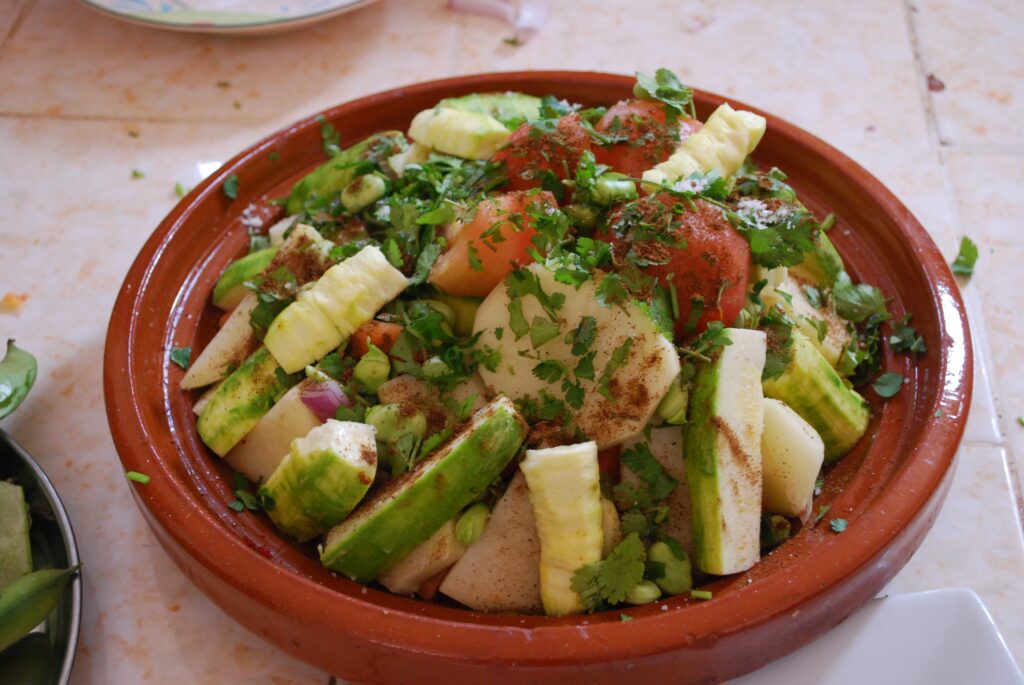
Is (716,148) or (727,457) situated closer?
(727,457)

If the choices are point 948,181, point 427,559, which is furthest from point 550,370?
point 948,181

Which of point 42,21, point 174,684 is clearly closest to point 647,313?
point 174,684

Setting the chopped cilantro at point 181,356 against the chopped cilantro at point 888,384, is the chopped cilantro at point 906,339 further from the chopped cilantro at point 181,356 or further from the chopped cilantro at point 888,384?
the chopped cilantro at point 181,356

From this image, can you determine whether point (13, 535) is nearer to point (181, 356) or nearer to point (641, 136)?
point (181, 356)

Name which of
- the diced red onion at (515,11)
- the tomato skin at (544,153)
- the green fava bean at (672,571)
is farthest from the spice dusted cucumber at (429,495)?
the diced red onion at (515,11)

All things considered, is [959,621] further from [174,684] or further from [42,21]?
[42,21]
